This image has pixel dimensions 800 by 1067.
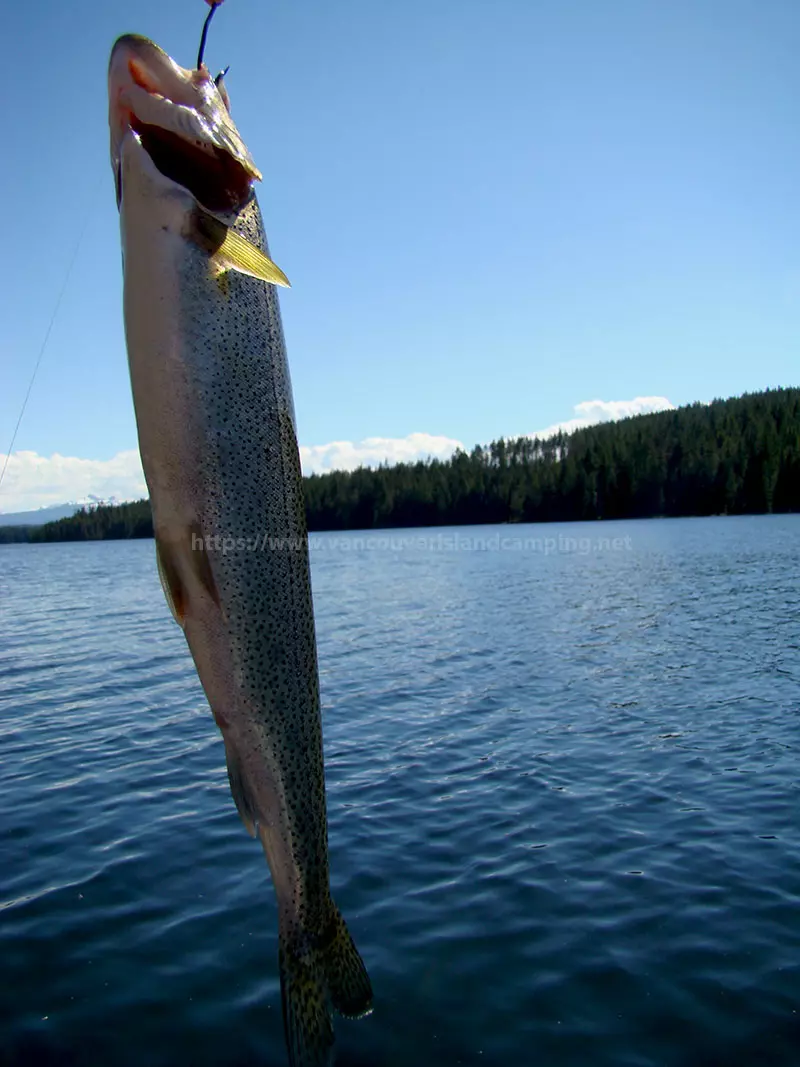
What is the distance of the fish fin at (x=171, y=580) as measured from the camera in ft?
10.6

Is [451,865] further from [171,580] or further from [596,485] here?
[596,485]

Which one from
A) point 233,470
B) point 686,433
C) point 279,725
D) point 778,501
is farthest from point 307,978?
point 686,433

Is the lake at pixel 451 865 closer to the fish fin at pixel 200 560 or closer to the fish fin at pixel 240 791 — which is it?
the fish fin at pixel 240 791

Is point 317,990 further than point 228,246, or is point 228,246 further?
point 317,990

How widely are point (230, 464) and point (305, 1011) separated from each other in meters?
2.41

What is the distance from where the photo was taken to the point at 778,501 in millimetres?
139500

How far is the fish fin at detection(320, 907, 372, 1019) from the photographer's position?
378 cm

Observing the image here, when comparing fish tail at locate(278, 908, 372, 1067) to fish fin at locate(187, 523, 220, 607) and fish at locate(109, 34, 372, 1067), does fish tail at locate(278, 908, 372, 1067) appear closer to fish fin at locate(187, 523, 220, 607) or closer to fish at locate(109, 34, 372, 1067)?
fish at locate(109, 34, 372, 1067)

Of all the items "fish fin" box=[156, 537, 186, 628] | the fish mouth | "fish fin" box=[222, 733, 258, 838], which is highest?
the fish mouth

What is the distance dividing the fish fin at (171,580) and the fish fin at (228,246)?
107cm

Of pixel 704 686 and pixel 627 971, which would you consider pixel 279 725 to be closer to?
pixel 627 971

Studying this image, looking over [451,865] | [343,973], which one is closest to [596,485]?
[451,865]

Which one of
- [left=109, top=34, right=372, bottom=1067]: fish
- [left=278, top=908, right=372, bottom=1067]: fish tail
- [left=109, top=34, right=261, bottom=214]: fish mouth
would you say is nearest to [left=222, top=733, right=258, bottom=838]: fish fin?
[left=109, top=34, right=372, bottom=1067]: fish

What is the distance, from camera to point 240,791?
12.0ft
